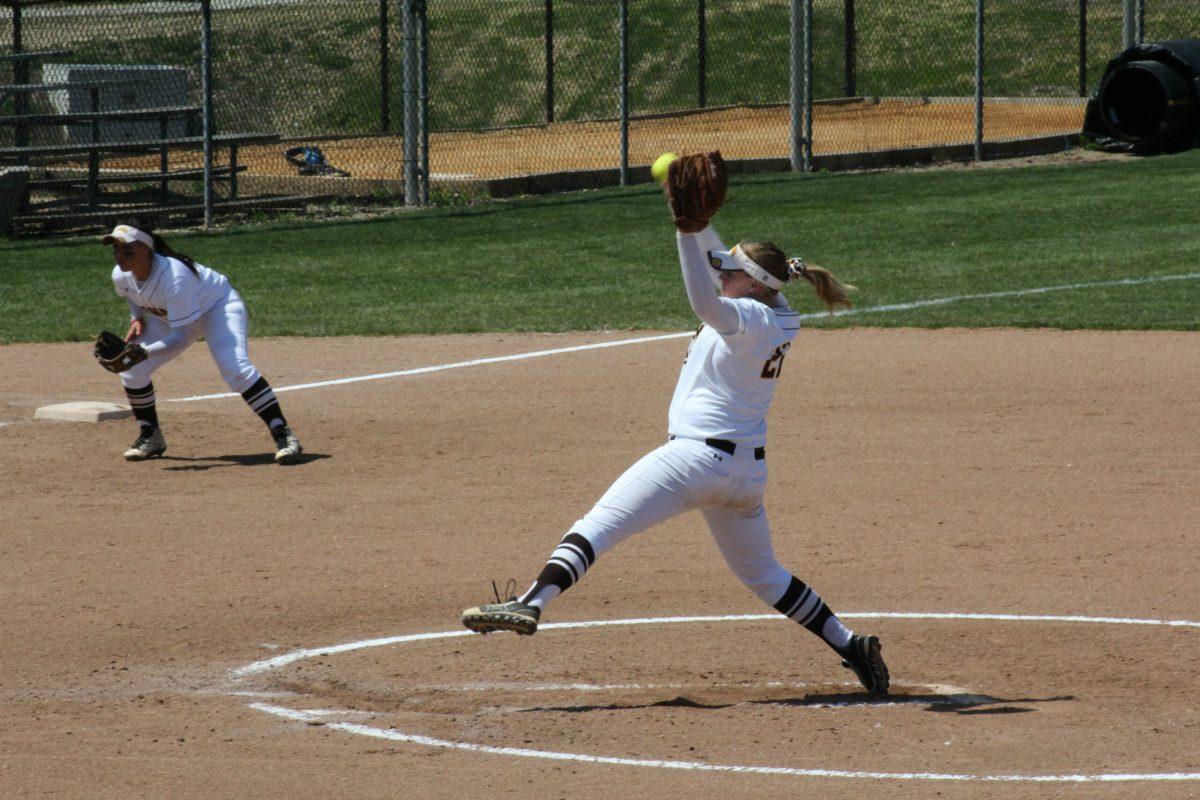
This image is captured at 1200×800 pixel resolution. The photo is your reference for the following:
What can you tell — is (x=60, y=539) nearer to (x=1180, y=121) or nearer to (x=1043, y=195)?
(x=1043, y=195)

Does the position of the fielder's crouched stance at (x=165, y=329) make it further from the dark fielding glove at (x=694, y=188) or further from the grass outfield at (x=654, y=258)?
the dark fielding glove at (x=694, y=188)

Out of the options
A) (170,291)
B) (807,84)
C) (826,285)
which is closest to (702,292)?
(826,285)

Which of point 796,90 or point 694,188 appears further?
point 796,90

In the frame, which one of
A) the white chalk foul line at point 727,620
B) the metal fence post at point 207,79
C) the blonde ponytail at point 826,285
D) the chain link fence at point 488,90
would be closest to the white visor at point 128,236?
the white chalk foul line at point 727,620

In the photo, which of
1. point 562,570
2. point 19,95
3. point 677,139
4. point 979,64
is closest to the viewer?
point 562,570

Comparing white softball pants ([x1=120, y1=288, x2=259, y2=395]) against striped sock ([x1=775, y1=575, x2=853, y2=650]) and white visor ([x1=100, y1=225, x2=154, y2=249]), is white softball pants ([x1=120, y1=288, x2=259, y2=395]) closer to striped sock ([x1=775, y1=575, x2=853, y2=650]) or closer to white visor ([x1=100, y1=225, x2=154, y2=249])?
white visor ([x1=100, y1=225, x2=154, y2=249])

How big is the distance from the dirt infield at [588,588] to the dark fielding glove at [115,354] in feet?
2.15

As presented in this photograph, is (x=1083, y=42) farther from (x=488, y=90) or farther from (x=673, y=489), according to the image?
(x=673, y=489)

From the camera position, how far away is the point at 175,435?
10.8m

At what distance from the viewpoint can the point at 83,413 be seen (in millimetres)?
11133

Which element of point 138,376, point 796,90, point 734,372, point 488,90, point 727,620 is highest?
point 488,90

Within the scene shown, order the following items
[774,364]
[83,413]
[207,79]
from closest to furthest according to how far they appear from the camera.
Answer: [774,364], [83,413], [207,79]

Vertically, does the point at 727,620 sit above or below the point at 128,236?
below

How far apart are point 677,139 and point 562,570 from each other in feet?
73.6
